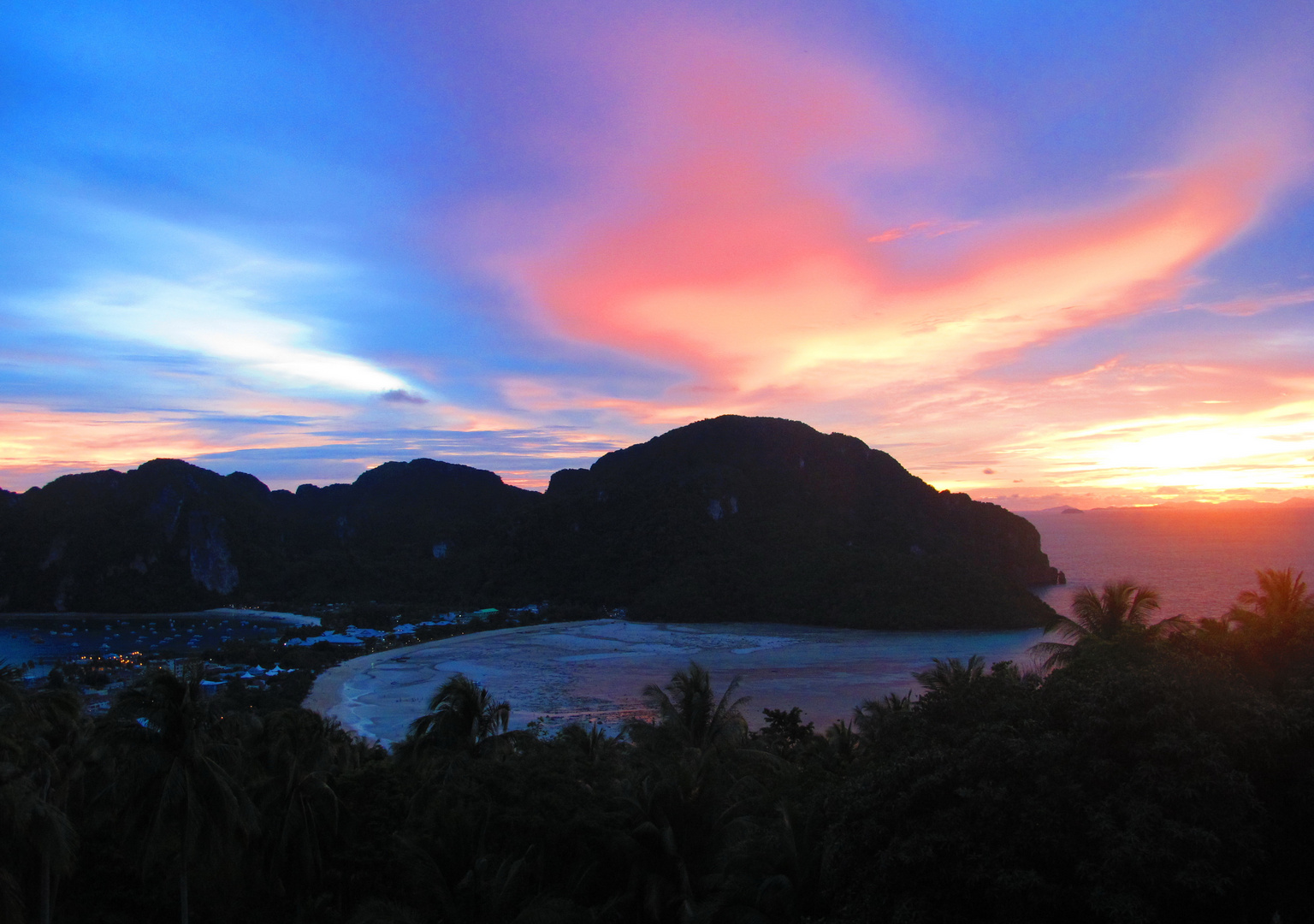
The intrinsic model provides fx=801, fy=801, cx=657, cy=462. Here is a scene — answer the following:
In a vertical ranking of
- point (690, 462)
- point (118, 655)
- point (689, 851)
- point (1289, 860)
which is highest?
point (690, 462)

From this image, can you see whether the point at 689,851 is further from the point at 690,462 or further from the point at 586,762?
the point at 690,462

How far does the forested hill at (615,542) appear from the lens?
277 ft

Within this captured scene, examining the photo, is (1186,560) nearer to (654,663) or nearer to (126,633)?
(654,663)

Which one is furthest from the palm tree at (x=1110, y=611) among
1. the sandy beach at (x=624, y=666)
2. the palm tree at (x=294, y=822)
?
the sandy beach at (x=624, y=666)

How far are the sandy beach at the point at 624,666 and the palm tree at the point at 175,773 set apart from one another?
24091 millimetres

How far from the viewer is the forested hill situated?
277 ft

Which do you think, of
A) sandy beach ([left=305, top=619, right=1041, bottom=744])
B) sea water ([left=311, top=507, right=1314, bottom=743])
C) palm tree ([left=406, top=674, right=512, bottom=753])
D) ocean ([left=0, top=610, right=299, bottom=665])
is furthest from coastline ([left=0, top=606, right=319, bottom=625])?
palm tree ([left=406, top=674, right=512, bottom=753])

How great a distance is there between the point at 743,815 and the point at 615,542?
8590 cm

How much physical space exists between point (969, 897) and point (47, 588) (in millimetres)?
125189

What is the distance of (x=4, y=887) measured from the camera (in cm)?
885

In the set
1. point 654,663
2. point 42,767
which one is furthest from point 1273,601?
point 654,663

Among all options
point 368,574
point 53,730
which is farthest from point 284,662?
point 368,574

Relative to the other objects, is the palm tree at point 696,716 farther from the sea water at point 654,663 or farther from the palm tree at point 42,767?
the sea water at point 654,663

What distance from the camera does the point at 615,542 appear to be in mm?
97312
